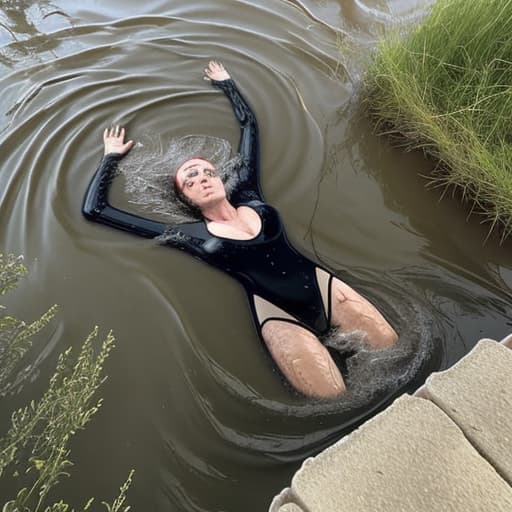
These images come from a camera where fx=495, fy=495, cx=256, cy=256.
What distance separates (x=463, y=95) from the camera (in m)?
3.21

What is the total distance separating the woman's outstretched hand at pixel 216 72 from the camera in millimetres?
3920

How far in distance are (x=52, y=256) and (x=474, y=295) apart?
8.20ft

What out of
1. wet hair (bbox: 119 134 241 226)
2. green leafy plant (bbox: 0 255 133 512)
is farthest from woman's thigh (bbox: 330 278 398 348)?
green leafy plant (bbox: 0 255 133 512)

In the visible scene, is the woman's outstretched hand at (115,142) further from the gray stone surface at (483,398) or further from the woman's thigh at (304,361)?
the gray stone surface at (483,398)

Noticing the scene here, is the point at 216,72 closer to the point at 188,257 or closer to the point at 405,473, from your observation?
the point at 188,257

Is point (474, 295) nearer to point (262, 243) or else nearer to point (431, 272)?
point (431, 272)

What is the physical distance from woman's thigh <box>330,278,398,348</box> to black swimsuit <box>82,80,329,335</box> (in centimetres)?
8

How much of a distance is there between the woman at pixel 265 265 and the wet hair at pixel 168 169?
2.6 inches

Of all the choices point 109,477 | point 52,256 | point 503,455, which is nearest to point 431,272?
point 503,455

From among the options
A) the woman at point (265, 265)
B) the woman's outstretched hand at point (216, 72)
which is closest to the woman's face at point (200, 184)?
the woman at point (265, 265)

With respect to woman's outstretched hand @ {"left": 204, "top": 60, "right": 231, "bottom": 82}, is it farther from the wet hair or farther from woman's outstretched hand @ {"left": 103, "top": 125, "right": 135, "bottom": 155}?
woman's outstretched hand @ {"left": 103, "top": 125, "right": 135, "bottom": 155}

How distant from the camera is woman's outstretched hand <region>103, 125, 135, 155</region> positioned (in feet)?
11.2

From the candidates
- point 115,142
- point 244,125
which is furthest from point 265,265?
point 115,142

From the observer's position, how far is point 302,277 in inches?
105
